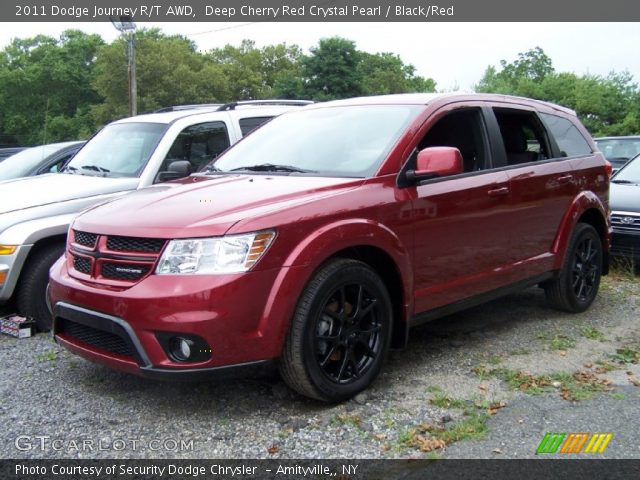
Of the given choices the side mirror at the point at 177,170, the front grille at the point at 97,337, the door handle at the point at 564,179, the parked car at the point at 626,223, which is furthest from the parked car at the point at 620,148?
the front grille at the point at 97,337

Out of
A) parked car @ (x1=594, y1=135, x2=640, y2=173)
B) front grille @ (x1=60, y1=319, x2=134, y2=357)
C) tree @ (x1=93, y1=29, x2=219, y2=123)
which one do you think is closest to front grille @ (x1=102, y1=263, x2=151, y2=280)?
front grille @ (x1=60, y1=319, x2=134, y2=357)

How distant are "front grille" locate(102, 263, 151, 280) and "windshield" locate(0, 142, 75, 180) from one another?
17.8 ft

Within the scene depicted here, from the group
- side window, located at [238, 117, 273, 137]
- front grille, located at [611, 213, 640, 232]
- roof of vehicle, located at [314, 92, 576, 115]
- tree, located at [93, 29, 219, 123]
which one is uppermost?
tree, located at [93, 29, 219, 123]

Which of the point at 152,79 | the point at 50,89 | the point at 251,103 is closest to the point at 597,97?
the point at 251,103

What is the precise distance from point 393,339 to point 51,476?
2.07m

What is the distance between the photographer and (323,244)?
3451mm

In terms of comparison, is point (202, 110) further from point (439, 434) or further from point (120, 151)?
point (439, 434)

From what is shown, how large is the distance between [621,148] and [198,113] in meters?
9.15

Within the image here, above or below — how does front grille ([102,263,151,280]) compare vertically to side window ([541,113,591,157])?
below

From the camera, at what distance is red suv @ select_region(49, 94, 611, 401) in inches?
127

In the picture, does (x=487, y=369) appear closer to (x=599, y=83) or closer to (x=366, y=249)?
(x=366, y=249)

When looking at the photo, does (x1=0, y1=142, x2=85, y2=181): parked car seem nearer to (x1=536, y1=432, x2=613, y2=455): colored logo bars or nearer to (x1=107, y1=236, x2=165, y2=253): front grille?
(x1=107, y1=236, x2=165, y2=253): front grille

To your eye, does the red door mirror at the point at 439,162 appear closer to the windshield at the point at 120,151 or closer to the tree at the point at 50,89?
the windshield at the point at 120,151

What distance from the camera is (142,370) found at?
130 inches
